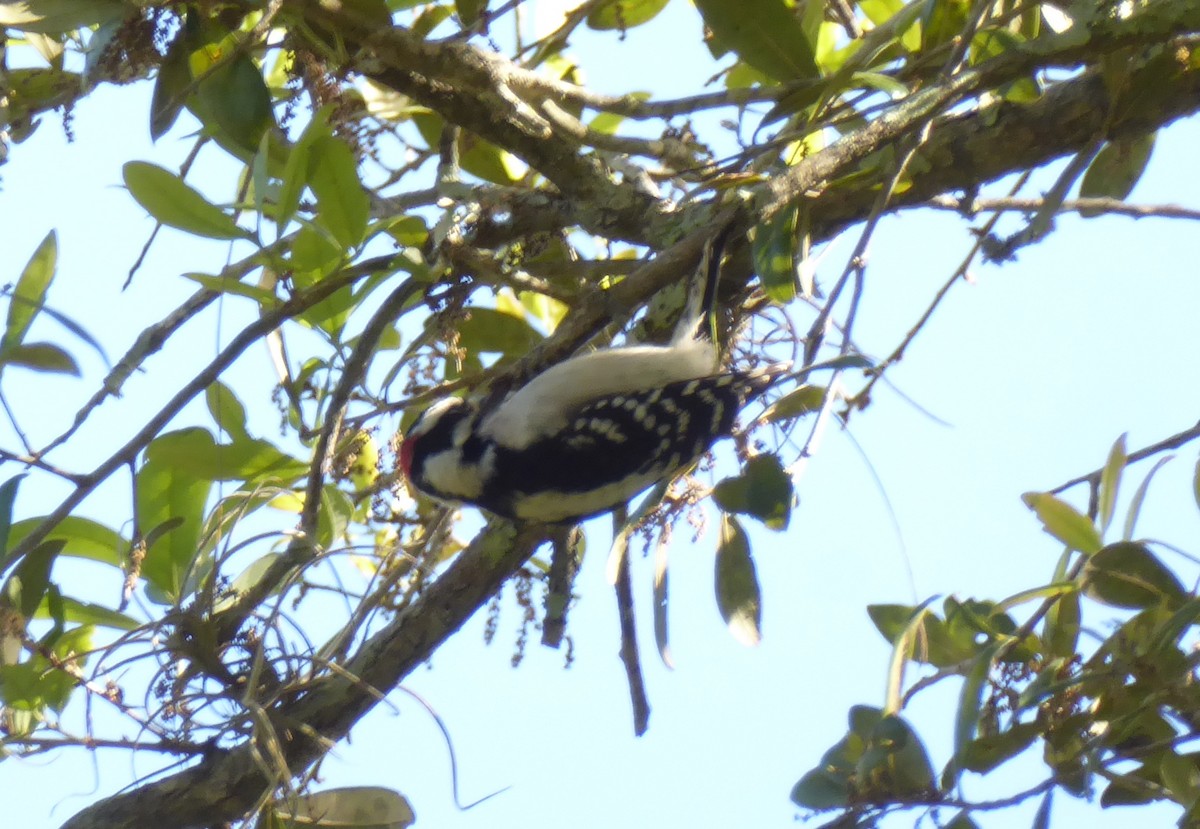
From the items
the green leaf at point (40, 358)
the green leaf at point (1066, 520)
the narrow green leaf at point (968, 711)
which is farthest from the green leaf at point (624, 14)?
the narrow green leaf at point (968, 711)

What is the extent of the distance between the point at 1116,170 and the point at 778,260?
35.1 inches

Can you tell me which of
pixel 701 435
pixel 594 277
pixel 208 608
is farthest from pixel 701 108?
pixel 208 608

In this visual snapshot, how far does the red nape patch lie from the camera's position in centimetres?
282

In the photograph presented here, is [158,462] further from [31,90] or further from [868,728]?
[868,728]

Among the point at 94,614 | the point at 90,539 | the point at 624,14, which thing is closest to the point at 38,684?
the point at 94,614

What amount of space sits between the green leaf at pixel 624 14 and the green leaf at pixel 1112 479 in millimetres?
1661

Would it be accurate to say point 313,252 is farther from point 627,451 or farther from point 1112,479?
point 1112,479

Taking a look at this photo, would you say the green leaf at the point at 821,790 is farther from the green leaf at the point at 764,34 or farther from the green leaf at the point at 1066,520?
the green leaf at the point at 764,34

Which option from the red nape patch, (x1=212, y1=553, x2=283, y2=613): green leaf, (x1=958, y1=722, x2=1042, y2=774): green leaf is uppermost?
the red nape patch

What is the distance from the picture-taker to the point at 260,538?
7.41ft

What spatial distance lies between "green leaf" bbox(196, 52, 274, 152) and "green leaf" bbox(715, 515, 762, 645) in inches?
47.3

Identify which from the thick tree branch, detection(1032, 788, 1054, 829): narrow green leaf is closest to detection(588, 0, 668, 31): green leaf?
the thick tree branch

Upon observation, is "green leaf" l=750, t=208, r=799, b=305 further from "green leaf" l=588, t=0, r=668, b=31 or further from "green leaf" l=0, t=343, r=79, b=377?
"green leaf" l=0, t=343, r=79, b=377

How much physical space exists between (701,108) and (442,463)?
109cm
